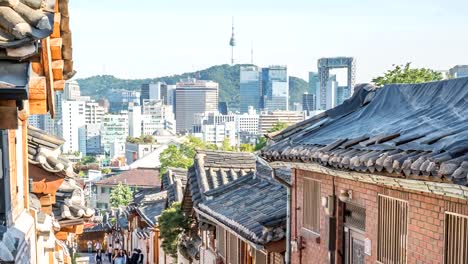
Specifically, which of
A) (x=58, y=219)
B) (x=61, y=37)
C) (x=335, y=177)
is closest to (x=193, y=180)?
(x=58, y=219)

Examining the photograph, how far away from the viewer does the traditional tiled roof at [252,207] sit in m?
14.6

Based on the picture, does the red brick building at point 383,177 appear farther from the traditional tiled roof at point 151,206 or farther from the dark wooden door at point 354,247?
the traditional tiled roof at point 151,206

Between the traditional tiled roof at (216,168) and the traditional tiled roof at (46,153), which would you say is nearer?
the traditional tiled roof at (46,153)

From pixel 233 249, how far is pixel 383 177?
1188cm

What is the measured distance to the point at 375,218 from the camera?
33.0 feet

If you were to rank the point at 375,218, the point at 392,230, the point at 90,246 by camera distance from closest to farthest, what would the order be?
the point at 392,230
the point at 375,218
the point at 90,246

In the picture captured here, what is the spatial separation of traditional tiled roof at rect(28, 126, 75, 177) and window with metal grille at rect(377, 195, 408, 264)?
5.69 m

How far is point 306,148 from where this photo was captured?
1138 cm

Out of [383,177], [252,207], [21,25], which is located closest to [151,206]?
[252,207]

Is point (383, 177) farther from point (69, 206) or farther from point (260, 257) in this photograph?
point (260, 257)

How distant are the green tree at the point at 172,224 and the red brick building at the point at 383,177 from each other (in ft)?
47.0

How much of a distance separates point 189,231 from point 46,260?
15.3 meters

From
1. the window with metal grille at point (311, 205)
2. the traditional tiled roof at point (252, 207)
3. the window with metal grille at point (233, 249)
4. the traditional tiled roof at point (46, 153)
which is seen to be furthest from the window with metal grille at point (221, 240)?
the traditional tiled roof at point (46, 153)

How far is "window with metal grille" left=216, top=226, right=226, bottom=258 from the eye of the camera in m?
21.3
